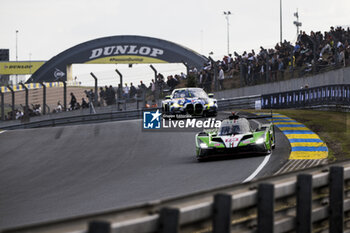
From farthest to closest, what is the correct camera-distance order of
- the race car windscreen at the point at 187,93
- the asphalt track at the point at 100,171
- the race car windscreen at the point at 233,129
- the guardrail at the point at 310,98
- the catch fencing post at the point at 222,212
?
the guardrail at the point at 310,98 < the race car windscreen at the point at 187,93 < the race car windscreen at the point at 233,129 < the asphalt track at the point at 100,171 < the catch fencing post at the point at 222,212

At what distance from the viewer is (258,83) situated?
3250cm

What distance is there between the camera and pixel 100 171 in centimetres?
1495

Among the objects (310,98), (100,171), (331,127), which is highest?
(310,98)

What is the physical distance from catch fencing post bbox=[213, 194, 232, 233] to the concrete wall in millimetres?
25831

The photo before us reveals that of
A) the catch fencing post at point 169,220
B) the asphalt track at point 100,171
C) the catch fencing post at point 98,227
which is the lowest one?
the asphalt track at point 100,171

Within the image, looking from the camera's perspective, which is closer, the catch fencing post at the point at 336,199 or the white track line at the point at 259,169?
the catch fencing post at the point at 336,199

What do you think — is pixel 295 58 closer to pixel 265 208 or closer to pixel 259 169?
pixel 259 169

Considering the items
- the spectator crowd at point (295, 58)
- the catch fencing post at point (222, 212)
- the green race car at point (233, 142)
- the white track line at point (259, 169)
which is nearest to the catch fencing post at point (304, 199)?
the catch fencing post at point (222, 212)

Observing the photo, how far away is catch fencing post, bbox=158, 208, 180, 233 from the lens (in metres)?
3.58

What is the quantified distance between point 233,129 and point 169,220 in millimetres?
11916

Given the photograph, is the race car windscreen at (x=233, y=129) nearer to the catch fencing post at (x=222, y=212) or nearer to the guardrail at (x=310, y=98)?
the catch fencing post at (x=222, y=212)

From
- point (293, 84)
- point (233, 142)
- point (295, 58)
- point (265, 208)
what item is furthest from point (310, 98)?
point (265, 208)

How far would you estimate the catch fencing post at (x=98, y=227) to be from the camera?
3045mm

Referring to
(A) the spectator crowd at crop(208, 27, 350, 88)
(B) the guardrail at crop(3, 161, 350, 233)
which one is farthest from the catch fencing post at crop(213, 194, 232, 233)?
(A) the spectator crowd at crop(208, 27, 350, 88)
